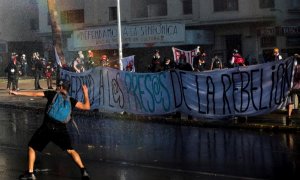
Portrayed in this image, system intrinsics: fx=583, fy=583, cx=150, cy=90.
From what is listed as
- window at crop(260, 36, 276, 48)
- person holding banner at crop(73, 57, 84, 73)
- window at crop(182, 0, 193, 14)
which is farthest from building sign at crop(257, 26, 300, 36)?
person holding banner at crop(73, 57, 84, 73)

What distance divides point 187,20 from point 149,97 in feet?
82.9

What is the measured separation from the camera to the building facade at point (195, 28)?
1495 inches

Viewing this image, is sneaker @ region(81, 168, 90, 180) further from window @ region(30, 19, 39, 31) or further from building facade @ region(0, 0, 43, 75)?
window @ region(30, 19, 39, 31)

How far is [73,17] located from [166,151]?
39.8 m

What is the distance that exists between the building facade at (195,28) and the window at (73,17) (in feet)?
7.25

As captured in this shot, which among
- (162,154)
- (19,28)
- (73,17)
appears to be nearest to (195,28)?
(73,17)

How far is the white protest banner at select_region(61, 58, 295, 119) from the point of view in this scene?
558 inches

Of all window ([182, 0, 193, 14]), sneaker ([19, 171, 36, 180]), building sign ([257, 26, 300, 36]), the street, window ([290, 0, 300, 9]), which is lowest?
the street

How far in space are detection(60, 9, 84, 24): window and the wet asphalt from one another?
3281 centimetres

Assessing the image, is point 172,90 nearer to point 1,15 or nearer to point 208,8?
point 208,8

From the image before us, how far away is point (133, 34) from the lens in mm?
41562

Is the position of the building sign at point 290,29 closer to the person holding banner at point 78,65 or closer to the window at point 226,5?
the window at point 226,5

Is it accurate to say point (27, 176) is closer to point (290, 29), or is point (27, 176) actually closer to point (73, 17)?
point (290, 29)

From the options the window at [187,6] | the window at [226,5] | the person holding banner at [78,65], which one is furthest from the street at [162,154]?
the window at [187,6]
